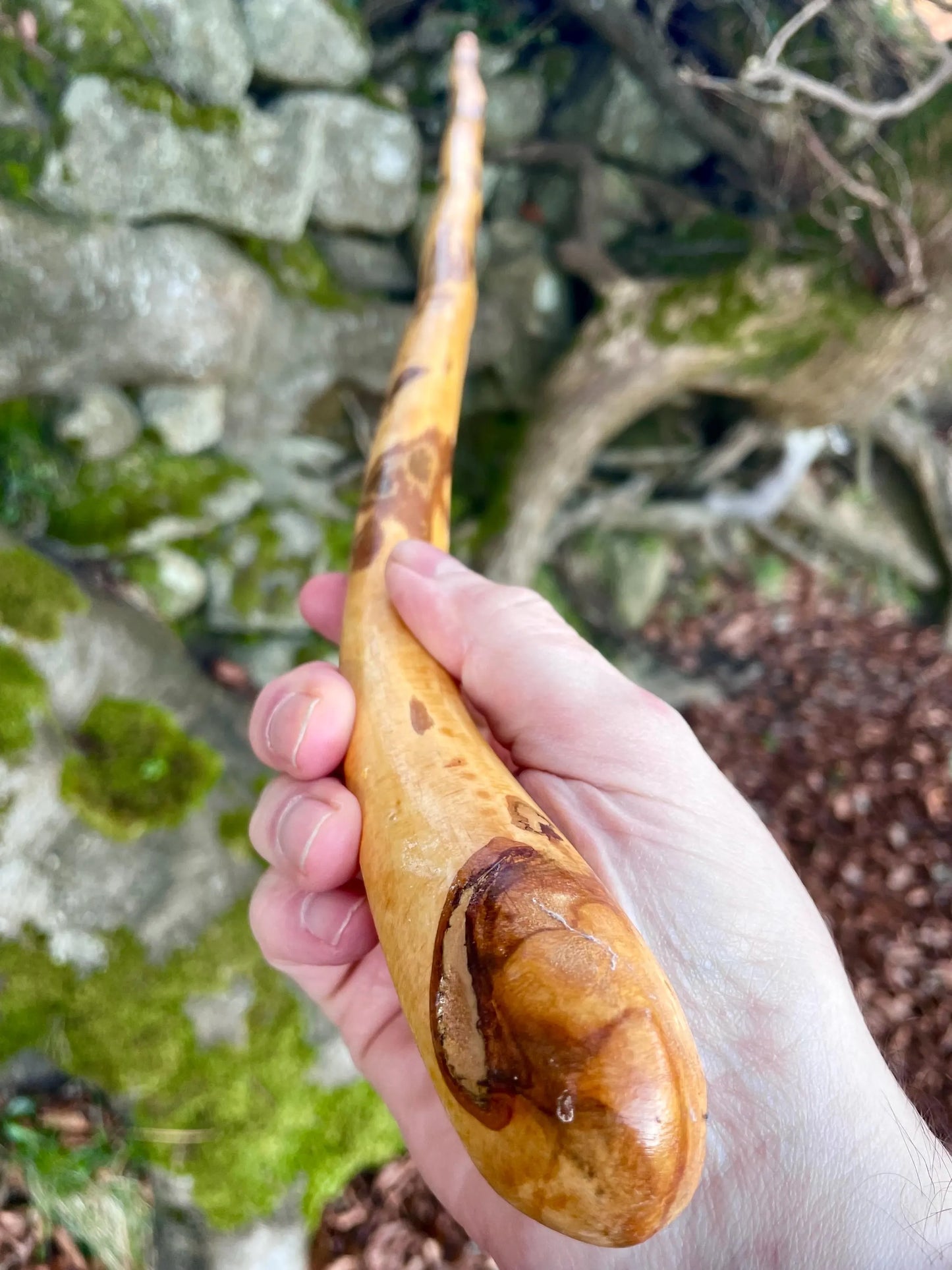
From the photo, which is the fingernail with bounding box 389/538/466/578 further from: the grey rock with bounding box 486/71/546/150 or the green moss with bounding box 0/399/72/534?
the grey rock with bounding box 486/71/546/150

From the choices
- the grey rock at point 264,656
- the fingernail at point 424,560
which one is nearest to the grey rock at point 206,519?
the grey rock at point 264,656

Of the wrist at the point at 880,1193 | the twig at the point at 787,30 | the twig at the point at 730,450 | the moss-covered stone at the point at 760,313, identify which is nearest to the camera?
the wrist at the point at 880,1193

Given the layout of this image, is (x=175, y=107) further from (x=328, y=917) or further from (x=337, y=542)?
(x=328, y=917)

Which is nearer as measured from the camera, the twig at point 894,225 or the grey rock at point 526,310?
the twig at point 894,225

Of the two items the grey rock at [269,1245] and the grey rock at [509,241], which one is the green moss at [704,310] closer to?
the grey rock at [509,241]

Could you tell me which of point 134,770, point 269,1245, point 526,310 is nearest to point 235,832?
point 134,770

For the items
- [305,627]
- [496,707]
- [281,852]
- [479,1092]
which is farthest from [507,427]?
[479,1092]

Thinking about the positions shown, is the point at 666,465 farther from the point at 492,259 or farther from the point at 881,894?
the point at 881,894
